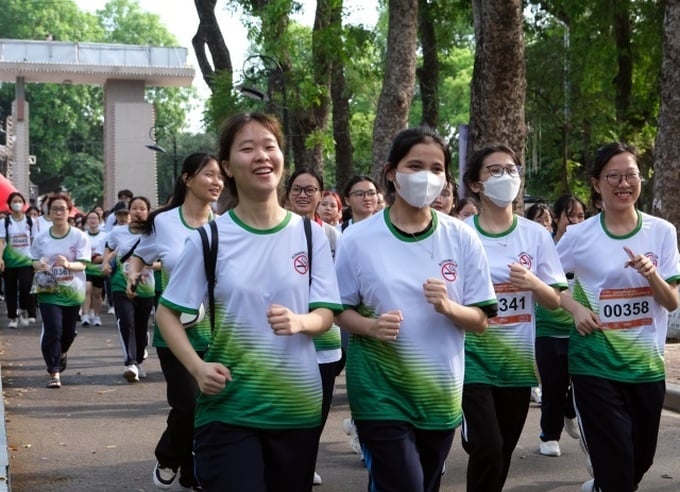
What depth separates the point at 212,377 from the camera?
4.55m

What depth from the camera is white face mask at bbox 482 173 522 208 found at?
260 inches

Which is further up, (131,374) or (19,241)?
(19,241)

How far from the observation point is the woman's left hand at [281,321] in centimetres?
457

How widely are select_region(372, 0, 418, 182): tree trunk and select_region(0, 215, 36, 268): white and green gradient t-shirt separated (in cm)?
577

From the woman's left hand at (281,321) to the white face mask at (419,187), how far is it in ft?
2.80

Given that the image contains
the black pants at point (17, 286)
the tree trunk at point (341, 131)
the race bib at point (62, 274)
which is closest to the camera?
the race bib at point (62, 274)

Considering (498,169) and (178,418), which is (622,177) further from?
(178,418)

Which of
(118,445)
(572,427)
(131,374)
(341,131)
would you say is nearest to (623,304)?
(572,427)

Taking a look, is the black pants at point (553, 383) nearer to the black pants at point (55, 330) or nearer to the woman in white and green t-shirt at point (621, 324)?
the woman in white and green t-shirt at point (621, 324)

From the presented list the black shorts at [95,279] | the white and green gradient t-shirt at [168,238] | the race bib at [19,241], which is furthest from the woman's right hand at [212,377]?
the black shorts at [95,279]

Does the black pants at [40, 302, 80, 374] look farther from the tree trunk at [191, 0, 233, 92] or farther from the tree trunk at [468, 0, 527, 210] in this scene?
the tree trunk at [191, 0, 233, 92]

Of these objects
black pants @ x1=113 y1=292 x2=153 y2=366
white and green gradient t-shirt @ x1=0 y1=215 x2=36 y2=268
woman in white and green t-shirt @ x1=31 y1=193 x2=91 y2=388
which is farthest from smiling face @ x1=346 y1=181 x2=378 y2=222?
white and green gradient t-shirt @ x1=0 y1=215 x2=36 y2=268

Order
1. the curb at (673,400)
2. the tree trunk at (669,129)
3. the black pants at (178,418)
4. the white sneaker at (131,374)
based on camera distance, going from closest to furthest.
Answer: the black pants at (178,418) < the curb at (673,400) < the white sneaker at (131,374) < the tree trunk at (669,129)

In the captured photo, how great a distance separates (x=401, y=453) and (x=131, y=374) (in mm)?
9257
